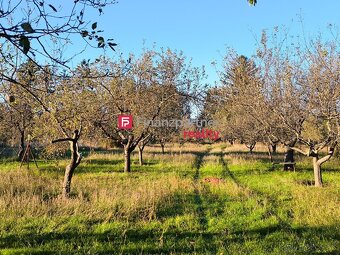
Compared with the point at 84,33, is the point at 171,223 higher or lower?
lower

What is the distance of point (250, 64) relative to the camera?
1614 centimetres

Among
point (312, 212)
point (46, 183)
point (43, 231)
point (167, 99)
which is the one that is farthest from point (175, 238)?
point (167, 99)

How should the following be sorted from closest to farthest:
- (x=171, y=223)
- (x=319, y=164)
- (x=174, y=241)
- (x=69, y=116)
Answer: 1. (x=174, y=241)
2. (x=171, y=223)
3. (x=69, y=116)
4. (x=319, y=164)

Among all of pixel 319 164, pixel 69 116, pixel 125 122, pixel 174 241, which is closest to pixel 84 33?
pixel 174 241

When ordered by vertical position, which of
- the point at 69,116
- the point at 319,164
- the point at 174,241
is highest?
the point at 69,116

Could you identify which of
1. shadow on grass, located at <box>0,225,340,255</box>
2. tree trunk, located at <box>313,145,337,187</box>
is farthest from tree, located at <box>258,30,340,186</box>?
shadow on grass, located at <box>0,225,340,255</box>

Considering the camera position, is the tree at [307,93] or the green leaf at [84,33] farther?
the tree at [307,93]

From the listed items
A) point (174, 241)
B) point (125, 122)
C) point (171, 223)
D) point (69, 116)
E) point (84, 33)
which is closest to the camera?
point (84, 33)

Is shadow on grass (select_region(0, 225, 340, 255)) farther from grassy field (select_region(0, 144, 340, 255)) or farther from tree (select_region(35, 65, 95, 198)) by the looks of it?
tree (select_region(35, 65, 95, 198))

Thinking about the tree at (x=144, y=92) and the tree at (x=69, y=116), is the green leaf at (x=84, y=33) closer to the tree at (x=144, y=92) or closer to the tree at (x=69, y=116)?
the tree at (x=69, y=116)

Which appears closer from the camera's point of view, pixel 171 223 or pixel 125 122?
pixel 171 223

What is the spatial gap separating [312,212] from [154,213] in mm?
3968

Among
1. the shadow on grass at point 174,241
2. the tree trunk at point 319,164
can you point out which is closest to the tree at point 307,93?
the tree trunk at point 319,164

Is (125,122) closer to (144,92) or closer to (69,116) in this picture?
(144,92)
